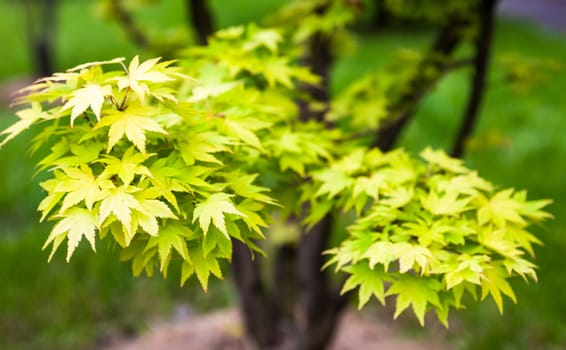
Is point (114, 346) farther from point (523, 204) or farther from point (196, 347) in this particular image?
point (523, 204)

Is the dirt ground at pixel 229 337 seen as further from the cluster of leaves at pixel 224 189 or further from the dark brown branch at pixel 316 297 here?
the cluster of leaves at pixel 224 189

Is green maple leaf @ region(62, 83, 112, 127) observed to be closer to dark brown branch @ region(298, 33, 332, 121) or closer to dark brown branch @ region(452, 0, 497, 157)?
dark brown branch @ region(298, 33, 332, 121)

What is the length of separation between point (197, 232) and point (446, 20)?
1.97m

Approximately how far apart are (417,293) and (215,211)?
551 mm

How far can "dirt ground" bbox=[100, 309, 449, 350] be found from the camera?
155 inches

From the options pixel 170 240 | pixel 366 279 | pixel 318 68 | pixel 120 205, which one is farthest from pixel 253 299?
pixel 120 205

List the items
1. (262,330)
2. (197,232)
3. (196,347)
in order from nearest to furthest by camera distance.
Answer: (197,232) < (262,330) < (196,347)

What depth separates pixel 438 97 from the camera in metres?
7.44

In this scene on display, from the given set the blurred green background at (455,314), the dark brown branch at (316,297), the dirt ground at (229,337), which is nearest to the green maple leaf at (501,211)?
the blurred green background at (455,314)

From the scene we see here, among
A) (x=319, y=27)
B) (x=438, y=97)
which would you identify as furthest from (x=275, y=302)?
(x=438, y=97)

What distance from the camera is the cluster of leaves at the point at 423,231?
1560 millimetres

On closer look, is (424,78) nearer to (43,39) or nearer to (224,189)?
(224,189)

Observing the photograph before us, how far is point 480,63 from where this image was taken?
2877 millimetres

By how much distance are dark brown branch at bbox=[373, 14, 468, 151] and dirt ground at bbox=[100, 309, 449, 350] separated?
155 cm
